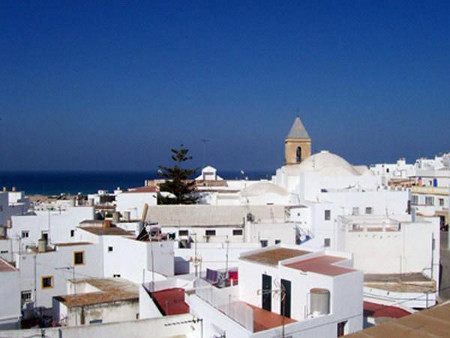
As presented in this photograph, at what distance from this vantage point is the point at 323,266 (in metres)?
14.3

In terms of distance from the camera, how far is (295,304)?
13.6 metres

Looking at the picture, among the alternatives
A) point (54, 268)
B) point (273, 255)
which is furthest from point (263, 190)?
point (273, 255)

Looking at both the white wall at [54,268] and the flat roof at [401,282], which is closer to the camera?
the flat roof at [401,282]

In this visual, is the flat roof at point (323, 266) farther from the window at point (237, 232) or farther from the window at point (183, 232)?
the window at point (183, 232)

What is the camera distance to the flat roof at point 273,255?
15188 mm

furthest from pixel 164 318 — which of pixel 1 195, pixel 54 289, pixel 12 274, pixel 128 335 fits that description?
pixel 1 195

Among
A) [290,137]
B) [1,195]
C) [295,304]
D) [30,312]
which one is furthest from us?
[290,137]

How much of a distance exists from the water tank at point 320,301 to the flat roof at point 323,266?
67 cm

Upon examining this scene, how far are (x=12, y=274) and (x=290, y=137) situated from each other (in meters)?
38.5

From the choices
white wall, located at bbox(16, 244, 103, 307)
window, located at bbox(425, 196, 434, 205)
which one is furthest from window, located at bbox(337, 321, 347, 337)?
window, located at bbox(425, 196, 434, 205)

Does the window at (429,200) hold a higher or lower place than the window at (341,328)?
higher

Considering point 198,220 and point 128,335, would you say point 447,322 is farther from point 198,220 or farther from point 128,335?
A: point 198,220

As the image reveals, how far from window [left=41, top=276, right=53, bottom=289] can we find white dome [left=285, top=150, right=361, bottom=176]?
21.3m

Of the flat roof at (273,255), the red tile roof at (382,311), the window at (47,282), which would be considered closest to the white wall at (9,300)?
the window at (47,282)
